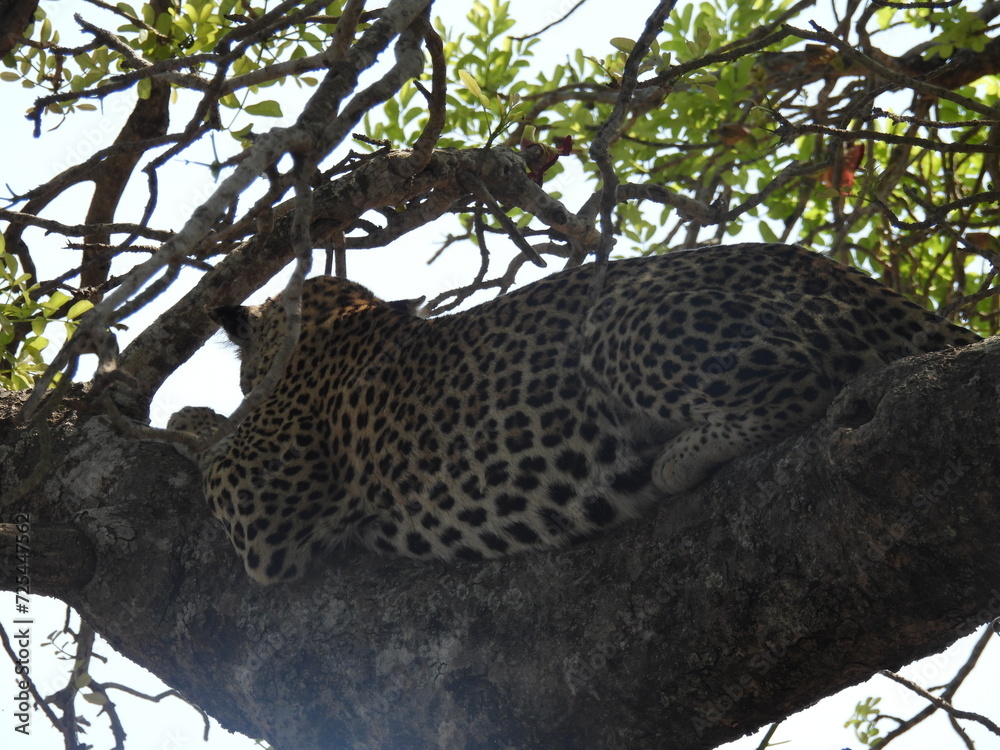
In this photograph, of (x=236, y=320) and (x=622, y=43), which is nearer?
(x=622, y=43)

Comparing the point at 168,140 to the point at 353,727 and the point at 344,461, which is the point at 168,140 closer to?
the point at 344,461

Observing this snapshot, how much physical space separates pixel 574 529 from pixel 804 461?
3.93 ft

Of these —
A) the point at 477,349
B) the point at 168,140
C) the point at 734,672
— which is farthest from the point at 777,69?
the point at 734,672

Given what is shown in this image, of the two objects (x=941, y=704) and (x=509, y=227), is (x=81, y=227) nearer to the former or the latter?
(x=509, y=227)

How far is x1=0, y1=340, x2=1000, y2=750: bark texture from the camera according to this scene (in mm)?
2773

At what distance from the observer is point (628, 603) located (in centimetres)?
337

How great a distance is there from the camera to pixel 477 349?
4.82m

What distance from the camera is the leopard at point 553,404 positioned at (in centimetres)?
379

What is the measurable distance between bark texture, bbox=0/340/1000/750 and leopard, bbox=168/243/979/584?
0.24 metres

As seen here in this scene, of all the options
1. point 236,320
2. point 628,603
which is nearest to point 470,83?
point 236,320

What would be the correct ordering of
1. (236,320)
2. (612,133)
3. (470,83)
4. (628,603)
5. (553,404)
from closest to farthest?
1. (628,603)
2. (612,133)
3. (553,404)
4. (470,83)
5. (236,320)

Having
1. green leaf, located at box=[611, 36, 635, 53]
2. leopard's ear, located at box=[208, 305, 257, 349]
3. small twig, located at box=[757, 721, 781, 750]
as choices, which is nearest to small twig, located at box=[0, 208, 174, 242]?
leopard's ear, located at box=[208, 305, 257, 349]

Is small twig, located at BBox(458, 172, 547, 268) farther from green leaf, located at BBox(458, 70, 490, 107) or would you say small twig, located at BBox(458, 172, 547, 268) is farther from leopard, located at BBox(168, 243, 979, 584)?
green leaf, located at BBox(458, 70, 490, 107)

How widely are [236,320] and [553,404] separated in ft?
7.76
